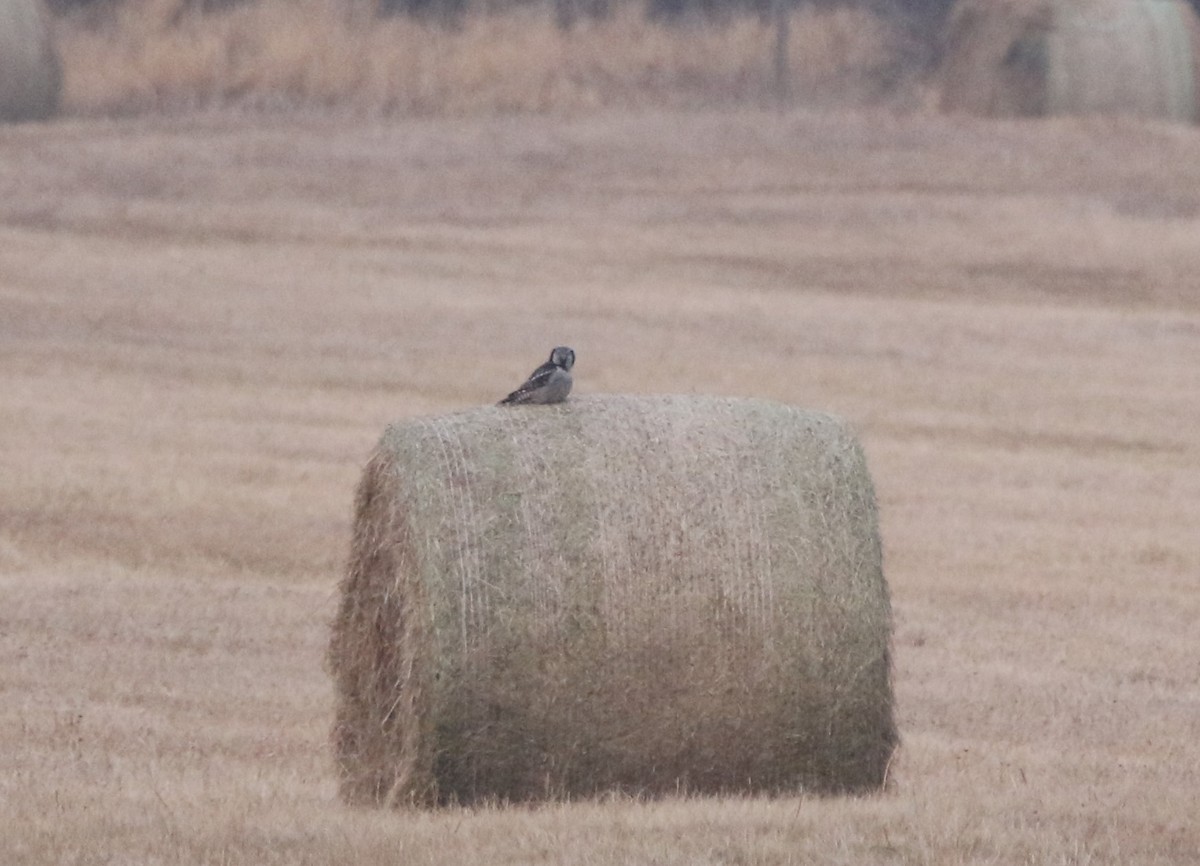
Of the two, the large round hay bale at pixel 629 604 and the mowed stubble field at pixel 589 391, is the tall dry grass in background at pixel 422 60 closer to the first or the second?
the mowed stubble field at pixel 589 391

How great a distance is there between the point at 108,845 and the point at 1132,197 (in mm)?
26377

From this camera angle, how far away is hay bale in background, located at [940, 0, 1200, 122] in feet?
117

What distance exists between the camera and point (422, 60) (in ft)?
124

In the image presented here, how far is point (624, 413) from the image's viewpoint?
8.66m

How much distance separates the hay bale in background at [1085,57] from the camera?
1407 inches

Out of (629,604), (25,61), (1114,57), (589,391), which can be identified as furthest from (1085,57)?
(629,604)

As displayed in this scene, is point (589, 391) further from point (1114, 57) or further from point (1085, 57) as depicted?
point (1114, 57)

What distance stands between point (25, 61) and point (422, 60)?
641 cm

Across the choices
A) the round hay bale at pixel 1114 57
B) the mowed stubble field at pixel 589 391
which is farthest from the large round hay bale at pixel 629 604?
the round hay bale at pixel 1114 57

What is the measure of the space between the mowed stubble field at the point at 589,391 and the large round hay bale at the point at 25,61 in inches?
25.8

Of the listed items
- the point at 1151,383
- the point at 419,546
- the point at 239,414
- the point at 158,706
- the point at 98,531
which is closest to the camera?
the point at 419,546

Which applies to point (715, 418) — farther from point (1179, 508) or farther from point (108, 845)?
point (1179, 508)

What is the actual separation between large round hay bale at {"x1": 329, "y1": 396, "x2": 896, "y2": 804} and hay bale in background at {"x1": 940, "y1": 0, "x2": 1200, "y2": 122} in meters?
27.9

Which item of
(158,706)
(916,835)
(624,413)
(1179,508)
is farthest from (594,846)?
(1179,508)
